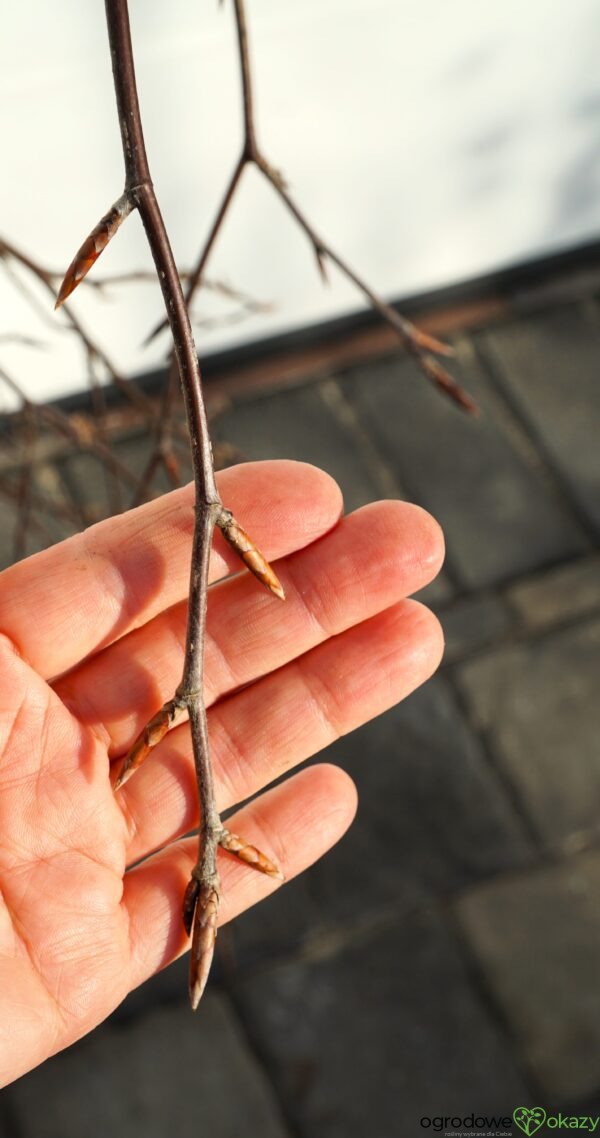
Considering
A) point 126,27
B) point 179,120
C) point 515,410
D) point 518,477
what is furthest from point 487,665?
point 126,27

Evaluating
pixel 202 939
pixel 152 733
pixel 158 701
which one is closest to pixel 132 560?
pixel 158 701

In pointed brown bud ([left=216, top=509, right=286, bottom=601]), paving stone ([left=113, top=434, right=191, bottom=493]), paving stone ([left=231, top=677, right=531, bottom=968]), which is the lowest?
paving stone ([left=231, top=677, right=531, bottom=968])

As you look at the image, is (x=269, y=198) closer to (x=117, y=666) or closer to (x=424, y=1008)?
(x=117, y=666)

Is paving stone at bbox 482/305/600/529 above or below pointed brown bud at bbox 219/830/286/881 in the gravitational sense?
below

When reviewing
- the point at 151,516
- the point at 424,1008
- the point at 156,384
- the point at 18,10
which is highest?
the point at 18,10

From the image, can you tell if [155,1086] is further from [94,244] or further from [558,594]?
[94,244]

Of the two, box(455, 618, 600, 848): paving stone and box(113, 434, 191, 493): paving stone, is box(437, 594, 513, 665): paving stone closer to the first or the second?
box(455, 618, 600, 848): paving stone

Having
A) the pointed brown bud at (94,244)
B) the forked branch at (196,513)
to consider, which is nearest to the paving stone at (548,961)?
the forked branch at (196,513)

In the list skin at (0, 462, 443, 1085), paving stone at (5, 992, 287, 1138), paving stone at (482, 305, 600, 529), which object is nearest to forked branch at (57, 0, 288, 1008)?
skin at (0, 462, 443, 1085)
